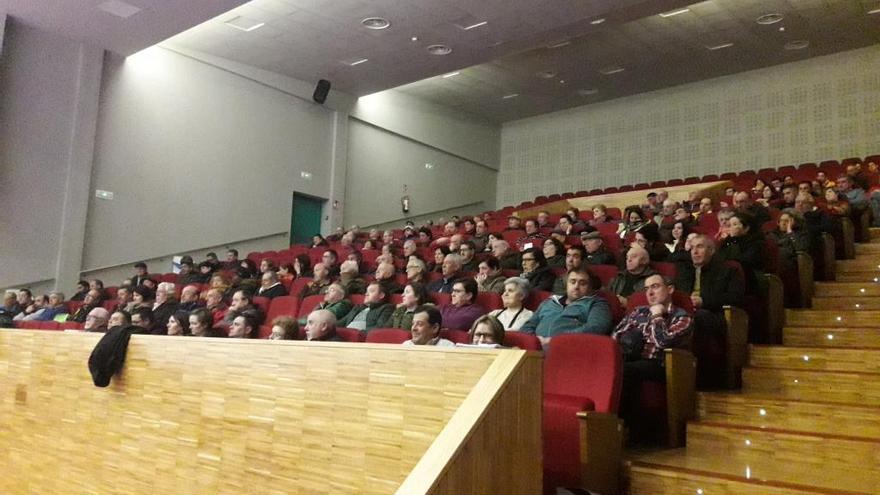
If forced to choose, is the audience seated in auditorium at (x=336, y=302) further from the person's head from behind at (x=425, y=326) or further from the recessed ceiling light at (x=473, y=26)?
the recessed ceiling light at (x=473, y=26)

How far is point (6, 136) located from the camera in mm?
3164

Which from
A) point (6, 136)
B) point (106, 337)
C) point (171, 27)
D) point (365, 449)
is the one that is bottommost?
point (365, 449)

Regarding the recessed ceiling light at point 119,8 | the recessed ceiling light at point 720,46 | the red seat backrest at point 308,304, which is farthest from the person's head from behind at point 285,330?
the recessed ceiling light at point 720,46

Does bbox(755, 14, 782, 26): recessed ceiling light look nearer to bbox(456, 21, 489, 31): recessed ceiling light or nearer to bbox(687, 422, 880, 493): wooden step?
bbox(456, 21, 489, 31): recessed ceiling light

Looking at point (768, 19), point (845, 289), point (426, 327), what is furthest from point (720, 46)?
point (426, 327)

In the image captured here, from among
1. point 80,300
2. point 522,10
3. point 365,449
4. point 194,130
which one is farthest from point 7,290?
point 365,449

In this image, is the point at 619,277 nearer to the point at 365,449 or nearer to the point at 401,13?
the point at 365,449

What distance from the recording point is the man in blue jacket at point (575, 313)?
143cm

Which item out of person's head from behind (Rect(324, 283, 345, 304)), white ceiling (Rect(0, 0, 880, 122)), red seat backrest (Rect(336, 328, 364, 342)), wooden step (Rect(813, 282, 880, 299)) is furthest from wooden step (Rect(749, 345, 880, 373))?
white ceiling (Rect(0, 0, 880, 122))

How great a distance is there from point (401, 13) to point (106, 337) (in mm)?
2500

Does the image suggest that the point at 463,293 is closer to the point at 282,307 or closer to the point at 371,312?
the point at 371,312

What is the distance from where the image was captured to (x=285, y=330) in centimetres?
150

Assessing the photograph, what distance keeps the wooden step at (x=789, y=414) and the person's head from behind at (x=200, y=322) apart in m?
1.16

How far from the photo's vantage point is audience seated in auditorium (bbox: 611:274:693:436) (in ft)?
4.08
